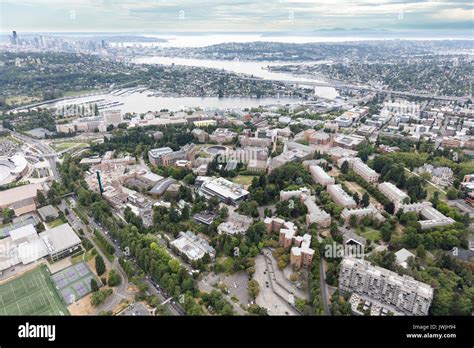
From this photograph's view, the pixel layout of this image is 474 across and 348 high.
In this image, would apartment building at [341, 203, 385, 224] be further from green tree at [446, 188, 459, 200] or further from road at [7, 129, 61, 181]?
road at [7, 129, 61, 181]

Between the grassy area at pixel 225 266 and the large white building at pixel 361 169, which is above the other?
the large white building at pixel 361 169

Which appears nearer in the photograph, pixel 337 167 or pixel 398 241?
pixel 398 241

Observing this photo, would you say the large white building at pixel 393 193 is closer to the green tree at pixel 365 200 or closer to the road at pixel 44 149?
the green tree at pixel 365 200

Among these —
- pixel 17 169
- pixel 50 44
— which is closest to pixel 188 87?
pixel 17 169

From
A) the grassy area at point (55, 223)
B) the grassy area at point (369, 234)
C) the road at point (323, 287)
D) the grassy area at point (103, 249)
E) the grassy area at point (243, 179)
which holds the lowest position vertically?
the road at point (323, 287)

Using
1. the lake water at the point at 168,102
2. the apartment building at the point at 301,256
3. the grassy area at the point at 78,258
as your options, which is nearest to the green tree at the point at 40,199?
the grassy area at the point at 78,258

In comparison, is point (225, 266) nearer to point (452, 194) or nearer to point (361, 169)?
point (361, 169)
